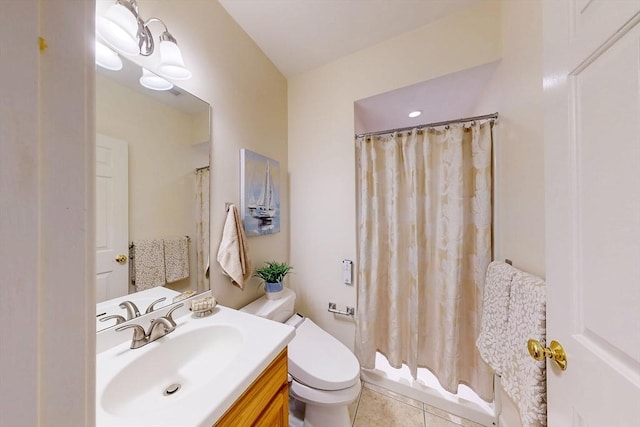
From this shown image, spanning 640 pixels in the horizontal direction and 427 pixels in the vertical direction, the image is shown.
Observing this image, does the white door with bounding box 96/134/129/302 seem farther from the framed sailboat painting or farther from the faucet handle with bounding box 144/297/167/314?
the framed sailboat painting

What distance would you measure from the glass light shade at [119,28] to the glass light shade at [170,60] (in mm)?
95

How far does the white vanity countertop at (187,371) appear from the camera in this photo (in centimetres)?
50

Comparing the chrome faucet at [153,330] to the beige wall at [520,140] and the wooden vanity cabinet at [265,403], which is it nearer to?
the wooden vanity cabinet at [265,403]

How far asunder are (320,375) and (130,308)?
0.88 metres

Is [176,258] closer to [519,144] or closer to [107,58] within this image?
[107,58]

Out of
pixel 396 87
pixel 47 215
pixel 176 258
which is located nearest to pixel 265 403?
pixel 176 258

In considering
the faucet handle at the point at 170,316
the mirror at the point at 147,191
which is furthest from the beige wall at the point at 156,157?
the faucet handle at the point at 170,316

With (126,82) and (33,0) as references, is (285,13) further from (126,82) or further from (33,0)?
(33,0)

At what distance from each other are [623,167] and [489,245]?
95 centimetres

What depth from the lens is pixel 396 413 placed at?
4.35ft

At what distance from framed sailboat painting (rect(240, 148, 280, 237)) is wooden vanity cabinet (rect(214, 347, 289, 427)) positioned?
2.49ft

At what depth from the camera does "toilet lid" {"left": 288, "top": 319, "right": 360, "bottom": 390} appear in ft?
3.37

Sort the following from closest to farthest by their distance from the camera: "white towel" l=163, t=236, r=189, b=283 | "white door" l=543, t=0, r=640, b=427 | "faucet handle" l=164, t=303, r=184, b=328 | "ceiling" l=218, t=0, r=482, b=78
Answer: "white door" l=543, t=0, r=640, b=427
"faucet handle" l=164, t=303, r=184, b=328
"white towel" l=163, t=236, r=189, b=283
"ceiling" l=218, t=0, r=482, b=78

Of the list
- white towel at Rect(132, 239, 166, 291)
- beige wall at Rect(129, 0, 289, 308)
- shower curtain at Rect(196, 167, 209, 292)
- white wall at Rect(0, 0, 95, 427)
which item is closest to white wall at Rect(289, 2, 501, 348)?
beige wall at Rect(129, 0, 289, 308)
